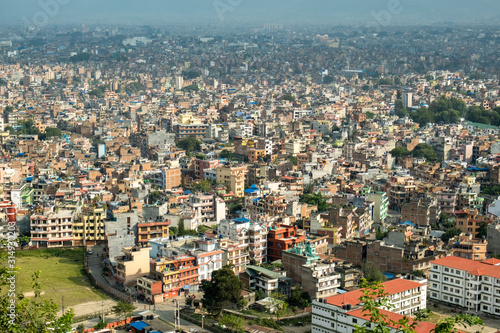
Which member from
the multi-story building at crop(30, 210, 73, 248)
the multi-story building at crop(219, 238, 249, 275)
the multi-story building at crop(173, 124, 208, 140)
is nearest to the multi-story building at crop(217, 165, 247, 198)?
the multi-story building at crop(30, 210, 73, 248)

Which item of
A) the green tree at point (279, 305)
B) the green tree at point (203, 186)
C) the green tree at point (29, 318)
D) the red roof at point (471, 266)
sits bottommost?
the green tree at point (279, 305)

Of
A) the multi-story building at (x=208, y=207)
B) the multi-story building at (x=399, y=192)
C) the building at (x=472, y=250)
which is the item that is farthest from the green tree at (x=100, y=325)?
the multi-story building at (x=399, y=192)

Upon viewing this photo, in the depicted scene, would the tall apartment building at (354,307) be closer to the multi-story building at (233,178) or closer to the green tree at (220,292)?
the green tree at (220,292)

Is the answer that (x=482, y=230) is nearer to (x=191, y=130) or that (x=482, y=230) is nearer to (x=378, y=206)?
(x=378, y=206)

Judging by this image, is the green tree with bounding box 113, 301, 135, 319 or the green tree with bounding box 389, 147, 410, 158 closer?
the green tree with bounding box 113, 301, 135, 319

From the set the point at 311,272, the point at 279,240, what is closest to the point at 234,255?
the point at 279,240

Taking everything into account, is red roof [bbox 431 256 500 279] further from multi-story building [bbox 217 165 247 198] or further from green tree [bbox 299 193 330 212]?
multi-story building [bbox 217 165 247 198]
